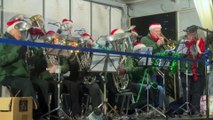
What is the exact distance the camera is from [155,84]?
609 cm

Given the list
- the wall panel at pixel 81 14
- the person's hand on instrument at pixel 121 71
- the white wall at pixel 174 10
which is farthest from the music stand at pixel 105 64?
the white wall at pixel 174 10

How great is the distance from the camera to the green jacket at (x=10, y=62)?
4539 mm

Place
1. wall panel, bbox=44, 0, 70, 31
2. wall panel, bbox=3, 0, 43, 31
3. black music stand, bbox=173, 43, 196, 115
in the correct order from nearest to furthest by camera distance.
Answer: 1. black music stand, bbox=173, 43, 196, 115
2. wall panel, bbox=3, 0, 43, 31
3. wall panel, bbox=44, 0, 70, 31

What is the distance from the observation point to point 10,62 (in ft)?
15.0

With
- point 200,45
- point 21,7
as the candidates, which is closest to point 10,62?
point 21,7

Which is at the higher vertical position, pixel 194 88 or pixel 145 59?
pixel 145 59

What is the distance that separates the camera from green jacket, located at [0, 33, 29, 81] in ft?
14.9

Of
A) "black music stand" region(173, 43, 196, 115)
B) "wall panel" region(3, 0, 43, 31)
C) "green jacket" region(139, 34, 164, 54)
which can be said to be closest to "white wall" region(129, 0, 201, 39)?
"green jacket" region(139, 34, 164, 54)

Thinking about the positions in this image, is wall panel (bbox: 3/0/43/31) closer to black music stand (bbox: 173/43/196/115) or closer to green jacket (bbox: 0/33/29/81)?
green jacket (bbox: 0/33/29/81)

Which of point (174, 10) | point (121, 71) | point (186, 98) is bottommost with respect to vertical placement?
A: point (186, 98)

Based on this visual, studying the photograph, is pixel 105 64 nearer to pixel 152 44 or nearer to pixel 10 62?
pixel 10 62

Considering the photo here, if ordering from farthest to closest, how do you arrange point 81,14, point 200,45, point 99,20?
1. point 99,20
2. point 81,14
3. point 200,45

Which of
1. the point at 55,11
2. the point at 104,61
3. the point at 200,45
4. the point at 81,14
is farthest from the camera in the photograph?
the point at 81,14

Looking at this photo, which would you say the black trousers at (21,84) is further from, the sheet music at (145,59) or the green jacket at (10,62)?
the sheet music at (145,59)
